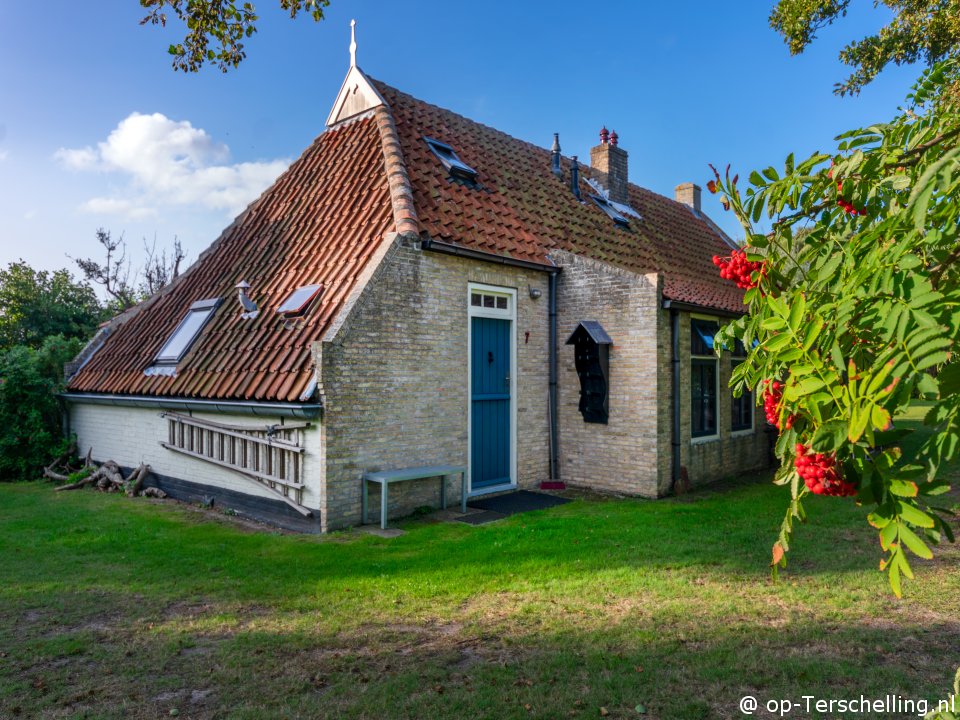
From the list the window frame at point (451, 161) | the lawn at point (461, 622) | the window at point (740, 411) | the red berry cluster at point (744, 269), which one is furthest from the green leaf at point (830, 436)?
the window at point (740, 411)

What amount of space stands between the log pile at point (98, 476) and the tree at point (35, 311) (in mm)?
8186

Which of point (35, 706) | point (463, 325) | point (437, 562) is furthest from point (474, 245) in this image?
point (35, 706)

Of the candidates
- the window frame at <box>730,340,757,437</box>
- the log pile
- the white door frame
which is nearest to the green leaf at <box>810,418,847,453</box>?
the white door frame

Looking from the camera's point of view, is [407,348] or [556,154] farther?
[556,154]

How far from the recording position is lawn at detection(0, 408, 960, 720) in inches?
157

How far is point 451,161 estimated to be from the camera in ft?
39.5

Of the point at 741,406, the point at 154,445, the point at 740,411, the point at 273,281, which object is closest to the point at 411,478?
the point at 273,281

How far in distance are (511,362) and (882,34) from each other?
920 centimetres

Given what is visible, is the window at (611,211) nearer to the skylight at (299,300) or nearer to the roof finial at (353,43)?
the roof finial at (353,43)

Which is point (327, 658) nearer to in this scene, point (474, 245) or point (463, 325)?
point (463, 325)

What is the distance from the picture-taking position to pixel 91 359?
43.9 ft

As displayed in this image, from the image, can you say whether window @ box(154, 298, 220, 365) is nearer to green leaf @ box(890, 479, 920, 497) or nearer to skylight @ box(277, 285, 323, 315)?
skylight @ box(277, 285, 323, 315)

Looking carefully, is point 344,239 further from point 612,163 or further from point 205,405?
point 612,163

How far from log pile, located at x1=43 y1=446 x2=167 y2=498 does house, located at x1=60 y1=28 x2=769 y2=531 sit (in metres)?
0.25
